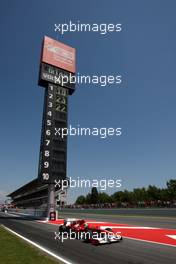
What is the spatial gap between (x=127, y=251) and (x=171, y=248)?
2212 mm

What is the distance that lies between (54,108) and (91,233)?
102ft

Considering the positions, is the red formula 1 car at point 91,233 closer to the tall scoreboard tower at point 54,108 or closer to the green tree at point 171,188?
the tall scoreboard tower at point 54,108

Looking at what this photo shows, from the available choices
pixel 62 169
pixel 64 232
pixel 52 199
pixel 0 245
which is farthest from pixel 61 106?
pixel 0 245

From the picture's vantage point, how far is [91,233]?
18297 mm

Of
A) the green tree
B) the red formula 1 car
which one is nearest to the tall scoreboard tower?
the red formula 1 car

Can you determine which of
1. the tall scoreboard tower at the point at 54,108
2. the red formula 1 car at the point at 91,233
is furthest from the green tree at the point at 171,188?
the red formula 1 car at the point at 91,233

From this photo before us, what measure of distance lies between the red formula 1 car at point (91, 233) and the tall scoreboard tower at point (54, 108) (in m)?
22.0

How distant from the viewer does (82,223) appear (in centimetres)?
2147

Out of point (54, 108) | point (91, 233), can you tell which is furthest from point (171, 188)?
point (91, 233)

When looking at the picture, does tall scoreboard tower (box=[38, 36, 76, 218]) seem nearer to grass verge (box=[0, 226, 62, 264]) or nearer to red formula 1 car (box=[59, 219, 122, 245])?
red formula 1 car (box=[59, 219, 122, 245])

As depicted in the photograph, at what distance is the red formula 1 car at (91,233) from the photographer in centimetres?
1691

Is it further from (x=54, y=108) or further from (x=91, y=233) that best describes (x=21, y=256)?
(x=54, y=108)

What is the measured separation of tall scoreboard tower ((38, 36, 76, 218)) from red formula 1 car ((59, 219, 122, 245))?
2197 centimetres

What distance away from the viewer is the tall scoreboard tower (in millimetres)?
44469
